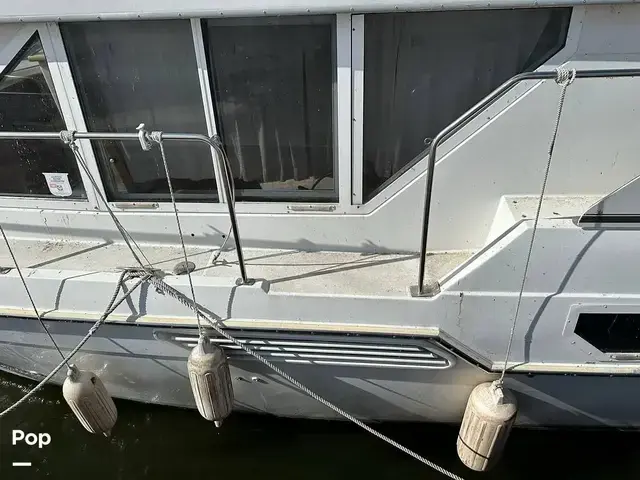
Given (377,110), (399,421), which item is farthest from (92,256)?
(399,421)

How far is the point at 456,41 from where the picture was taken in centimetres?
A: 223

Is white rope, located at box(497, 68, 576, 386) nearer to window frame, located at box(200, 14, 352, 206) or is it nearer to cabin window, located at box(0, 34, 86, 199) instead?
window frame, located at box(200, 14, 352, 206)

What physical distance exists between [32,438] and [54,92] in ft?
7.65

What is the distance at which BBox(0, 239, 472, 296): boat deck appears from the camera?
2551mm

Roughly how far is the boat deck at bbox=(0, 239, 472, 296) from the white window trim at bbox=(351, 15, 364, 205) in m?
0.35

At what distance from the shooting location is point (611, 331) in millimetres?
2461

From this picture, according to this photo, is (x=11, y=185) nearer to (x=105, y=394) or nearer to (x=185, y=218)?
(x=185, y=218)

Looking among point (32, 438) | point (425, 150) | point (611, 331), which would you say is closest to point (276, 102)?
point (425, 150)

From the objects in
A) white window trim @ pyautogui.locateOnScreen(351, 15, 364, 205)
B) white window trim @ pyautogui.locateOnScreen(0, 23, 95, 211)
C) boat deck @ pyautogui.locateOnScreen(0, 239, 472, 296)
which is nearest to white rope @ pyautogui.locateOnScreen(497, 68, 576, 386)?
boat deck @ pyautogui.locateOnScreen(0, 239, 472, 296)

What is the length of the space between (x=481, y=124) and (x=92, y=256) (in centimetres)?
216

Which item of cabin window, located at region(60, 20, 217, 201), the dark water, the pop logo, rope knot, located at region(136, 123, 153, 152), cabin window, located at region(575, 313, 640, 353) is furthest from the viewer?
the pop logo

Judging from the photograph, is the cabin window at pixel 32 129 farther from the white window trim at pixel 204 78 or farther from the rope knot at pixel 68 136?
the white window trim at pixel 204 78

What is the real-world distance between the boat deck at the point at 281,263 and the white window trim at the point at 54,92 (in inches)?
9.5

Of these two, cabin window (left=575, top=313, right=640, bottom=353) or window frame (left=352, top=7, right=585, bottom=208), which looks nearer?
window frame (left=352, top=7, right=585, bottom=208)
